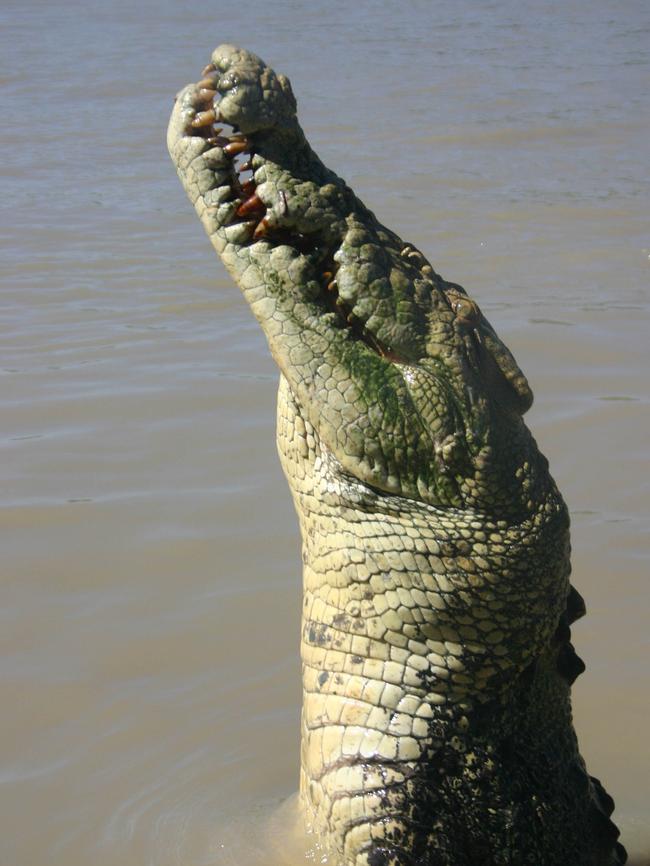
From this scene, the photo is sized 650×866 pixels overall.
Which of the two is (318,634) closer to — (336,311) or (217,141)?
(336,311)

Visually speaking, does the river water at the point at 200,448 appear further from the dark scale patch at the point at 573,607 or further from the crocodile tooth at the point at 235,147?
the crocodile tooth at the point at 235,147

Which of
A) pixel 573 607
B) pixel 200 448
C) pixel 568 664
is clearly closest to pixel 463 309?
pixel 573 607

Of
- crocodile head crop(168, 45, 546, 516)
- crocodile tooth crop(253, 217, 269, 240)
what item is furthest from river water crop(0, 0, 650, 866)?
crocodile tooth crop(253, 217, 269, 240)

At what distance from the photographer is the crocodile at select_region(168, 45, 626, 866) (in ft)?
7.34

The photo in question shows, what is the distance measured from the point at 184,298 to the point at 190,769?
13.4 ft

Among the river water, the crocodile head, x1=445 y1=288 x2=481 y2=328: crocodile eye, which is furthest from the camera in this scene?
the river water

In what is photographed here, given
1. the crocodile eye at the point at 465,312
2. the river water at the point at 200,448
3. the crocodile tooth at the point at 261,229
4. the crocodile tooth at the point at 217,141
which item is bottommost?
the river water at the point at 200,448

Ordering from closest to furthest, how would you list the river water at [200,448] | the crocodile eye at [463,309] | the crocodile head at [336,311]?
the crocodile head at [336,311] < the crocodile eye at [463,309] < the river water at [200,448]

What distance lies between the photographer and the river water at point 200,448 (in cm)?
347

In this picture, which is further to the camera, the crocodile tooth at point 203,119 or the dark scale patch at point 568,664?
the dark scale patch at point 568,664

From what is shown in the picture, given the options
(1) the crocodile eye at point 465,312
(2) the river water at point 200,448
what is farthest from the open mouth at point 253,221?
(2) the river water at point 200,448

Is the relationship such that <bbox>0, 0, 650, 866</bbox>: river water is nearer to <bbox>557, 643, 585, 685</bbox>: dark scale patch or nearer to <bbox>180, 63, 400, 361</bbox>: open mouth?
<bbox>557, 643, 585, 685</bbox>: dark scale patch

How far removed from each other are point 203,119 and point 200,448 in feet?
10.0

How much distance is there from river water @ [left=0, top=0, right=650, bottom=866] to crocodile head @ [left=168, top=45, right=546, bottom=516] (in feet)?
2.88
